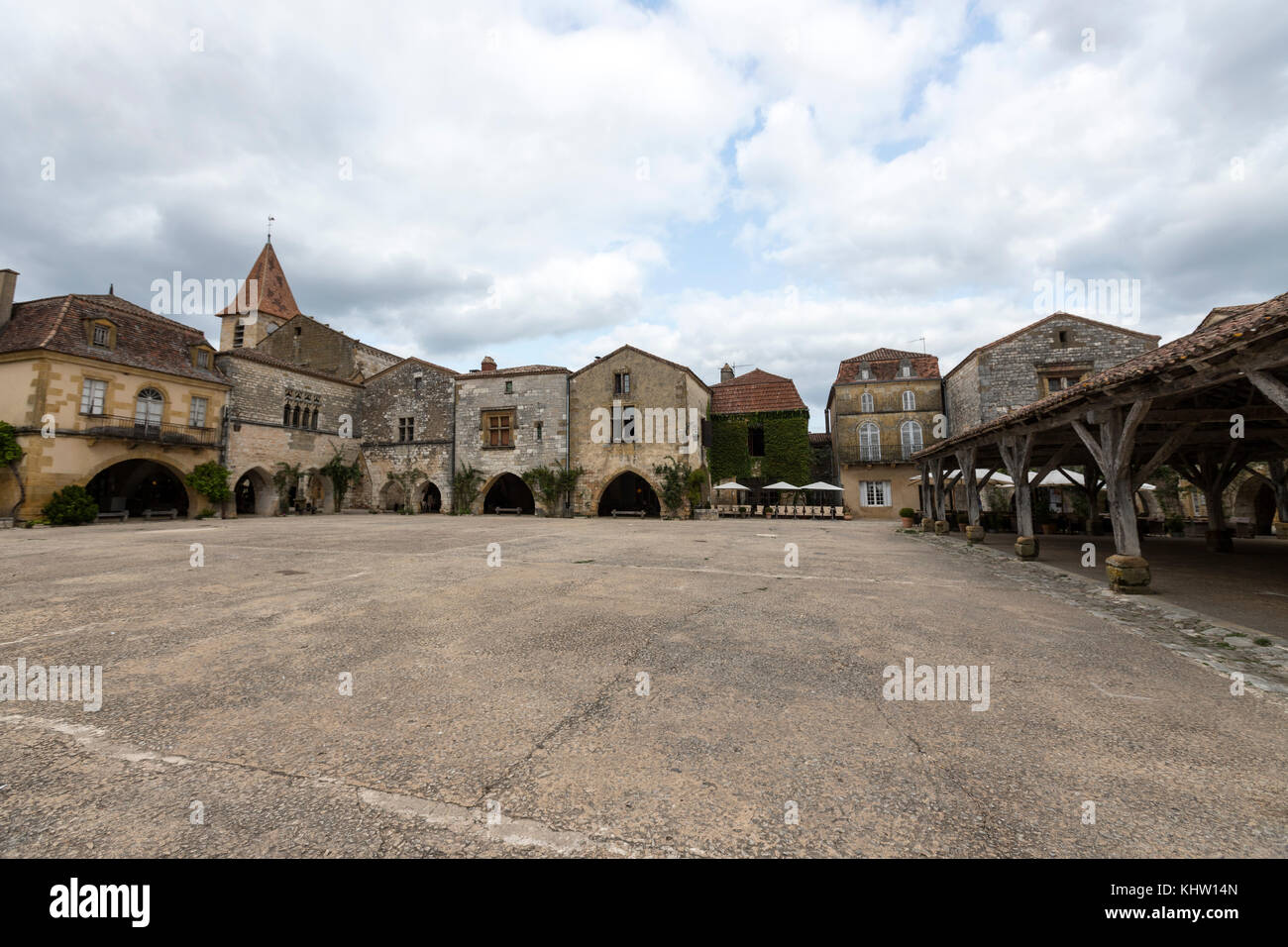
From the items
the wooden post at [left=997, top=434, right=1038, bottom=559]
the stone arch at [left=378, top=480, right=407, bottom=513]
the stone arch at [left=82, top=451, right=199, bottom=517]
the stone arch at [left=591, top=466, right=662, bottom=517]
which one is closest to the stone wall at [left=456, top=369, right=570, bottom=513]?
the stone arch at [left=591, top=466, right=662, bottom=517]

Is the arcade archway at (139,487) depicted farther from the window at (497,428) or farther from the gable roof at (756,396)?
the gable roof at (756,396)

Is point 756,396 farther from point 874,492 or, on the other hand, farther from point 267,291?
point 267,291

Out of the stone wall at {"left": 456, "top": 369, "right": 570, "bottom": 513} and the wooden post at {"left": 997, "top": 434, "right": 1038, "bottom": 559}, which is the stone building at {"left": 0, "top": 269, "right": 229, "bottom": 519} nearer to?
the stone wall at {"left": 456, "top": 369, "right": 570, "bottom": 513}

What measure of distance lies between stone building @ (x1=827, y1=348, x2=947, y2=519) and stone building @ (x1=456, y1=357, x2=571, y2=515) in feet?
48.8

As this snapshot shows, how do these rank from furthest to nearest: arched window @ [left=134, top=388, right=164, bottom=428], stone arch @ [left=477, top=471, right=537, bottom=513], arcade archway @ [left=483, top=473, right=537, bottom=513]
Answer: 1. arcade archway @ [left=483, top=473, right=537, bottom=513]
2. stone arch @ [left=477, top=471, right=537, bottom=513]
3. arched window @ [left=134, top=388, right=164, bottom=428]

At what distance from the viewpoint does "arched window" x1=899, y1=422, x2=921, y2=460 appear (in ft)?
85.9

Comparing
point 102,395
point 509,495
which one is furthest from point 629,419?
point 102,395

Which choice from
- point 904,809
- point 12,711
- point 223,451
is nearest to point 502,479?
point 223,451

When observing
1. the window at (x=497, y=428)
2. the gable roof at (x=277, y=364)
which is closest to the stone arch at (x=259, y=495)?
the gable roof at (x=277, y=364)

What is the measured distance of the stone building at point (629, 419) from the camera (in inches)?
946
